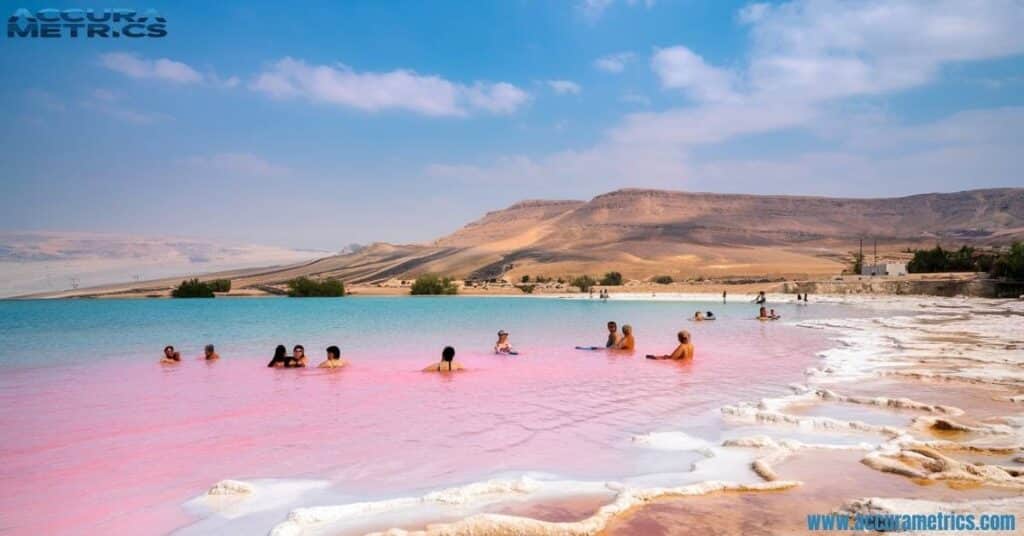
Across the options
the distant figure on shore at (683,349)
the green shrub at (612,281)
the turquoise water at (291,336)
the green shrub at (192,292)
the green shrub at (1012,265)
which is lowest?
the turquoise water at (291,336)

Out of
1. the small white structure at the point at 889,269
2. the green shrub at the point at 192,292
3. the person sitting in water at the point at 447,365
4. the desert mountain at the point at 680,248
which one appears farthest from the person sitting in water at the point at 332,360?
the desert mountain at the point at 680,248

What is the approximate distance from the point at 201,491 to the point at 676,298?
215 ft

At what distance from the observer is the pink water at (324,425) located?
7.29 meters

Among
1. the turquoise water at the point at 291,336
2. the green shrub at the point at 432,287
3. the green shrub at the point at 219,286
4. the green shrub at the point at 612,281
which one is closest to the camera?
the turquoise water at the point at 291,336

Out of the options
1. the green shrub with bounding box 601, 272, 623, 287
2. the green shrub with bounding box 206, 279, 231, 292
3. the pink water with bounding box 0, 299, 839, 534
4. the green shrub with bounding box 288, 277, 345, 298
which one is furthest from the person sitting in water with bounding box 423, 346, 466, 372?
the green shrub with bounding box 206, 279, 231, 292

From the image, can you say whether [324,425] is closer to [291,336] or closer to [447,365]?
[447,365]

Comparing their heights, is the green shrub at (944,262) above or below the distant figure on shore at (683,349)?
above

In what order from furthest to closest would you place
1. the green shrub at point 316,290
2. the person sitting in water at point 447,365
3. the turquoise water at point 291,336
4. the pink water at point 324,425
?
1. the green shrub at point 316,290
2. the turquoise water at point 291,336
3. the person sitting in water at point 447,365
4. the pink water at point 324,425

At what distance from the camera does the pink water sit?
7.29 metres

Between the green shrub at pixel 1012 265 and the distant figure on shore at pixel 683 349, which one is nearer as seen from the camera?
the distant figure on shore at pixel 683 349

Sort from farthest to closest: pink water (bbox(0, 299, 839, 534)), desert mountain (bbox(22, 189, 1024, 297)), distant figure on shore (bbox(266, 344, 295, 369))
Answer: desert mountain (bbox(22, 189, 1024, 297)), distant figure on shore (bbox(266, 344, 295, 369)), pink water (bbox(0, 299, 839, 534))

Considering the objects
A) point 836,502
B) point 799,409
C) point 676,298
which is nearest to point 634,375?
A: point 799,409

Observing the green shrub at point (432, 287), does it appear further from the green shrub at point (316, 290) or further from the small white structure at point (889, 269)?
the small white structure at point (889, 269)

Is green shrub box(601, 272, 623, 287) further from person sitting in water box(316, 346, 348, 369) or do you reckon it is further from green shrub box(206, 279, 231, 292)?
person sitting in water box(316, 346, 348, 369)
